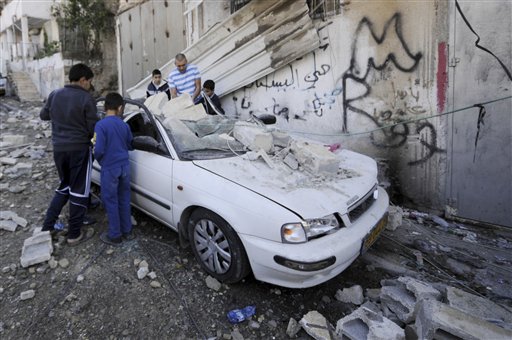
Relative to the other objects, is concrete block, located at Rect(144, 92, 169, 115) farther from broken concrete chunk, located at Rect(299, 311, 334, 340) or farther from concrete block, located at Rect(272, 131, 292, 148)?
broken concrete chunk, located at Rect(299, 311, 334, 340)

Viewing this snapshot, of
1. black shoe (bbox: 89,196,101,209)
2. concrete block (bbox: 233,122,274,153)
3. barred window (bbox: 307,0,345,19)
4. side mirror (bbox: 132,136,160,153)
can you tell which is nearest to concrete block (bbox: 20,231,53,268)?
black shoe (bbox: 89,196,101,209)

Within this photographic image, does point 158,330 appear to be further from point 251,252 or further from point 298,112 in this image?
point 298,112

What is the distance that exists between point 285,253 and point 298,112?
378 cm

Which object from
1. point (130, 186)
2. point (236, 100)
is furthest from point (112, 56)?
point (130, 186)

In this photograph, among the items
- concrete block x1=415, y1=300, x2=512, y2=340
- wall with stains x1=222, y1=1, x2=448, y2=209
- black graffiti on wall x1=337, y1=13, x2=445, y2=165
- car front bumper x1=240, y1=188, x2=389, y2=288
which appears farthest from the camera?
black graffiti on wall x1=337, y1=13, x2=445, y2=165

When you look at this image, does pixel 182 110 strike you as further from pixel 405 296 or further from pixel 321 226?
pixel 405 296

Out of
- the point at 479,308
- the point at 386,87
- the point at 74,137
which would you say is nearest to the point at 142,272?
the point at 74,137

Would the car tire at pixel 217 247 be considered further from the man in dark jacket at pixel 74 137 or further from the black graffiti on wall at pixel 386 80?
the black graffiti on wall at pixel 386 80

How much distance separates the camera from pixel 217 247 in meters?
2.78

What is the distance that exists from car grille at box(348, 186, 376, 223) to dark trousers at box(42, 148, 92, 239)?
245 centimetres

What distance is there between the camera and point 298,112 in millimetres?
5801

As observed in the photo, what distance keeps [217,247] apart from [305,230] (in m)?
0.76

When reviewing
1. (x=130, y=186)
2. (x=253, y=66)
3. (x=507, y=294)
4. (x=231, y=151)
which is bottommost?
(x=507, y=294)

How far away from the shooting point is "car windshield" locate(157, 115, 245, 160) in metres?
3.19
